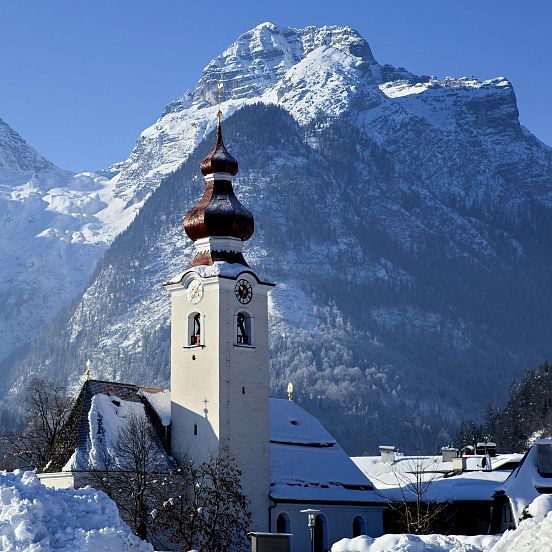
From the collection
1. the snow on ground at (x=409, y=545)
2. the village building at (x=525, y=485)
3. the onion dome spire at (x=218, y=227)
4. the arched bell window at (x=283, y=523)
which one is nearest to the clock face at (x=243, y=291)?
the onion dome spire at (x=218, y=227)

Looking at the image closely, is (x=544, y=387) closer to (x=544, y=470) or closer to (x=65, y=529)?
(x=544, y=470)

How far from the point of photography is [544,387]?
17250 centimetres

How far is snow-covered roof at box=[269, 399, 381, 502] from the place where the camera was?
6850cm

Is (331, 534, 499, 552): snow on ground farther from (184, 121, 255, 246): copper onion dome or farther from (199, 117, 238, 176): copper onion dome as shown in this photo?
(199, 117, 238, 176): copper onion dome

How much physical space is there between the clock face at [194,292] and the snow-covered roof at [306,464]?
837 centimetres

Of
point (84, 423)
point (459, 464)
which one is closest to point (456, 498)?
point (459, 464)

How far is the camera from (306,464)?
2793 inches

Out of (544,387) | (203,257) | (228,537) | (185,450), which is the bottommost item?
(228,537)

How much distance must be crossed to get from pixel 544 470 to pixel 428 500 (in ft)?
26.4

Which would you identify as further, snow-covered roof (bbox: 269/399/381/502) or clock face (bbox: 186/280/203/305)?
snow-covered roof (bbox: 269/399/381/502)

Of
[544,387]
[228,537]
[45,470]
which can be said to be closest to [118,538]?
[228,537]

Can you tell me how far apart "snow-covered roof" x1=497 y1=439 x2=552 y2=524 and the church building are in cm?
912

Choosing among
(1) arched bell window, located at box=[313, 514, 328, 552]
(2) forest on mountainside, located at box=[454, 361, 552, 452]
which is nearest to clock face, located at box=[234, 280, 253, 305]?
(1) arched bell window, located at box=[313, 514, 328, 552]

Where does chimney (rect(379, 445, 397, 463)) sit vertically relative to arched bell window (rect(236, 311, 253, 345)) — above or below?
above
